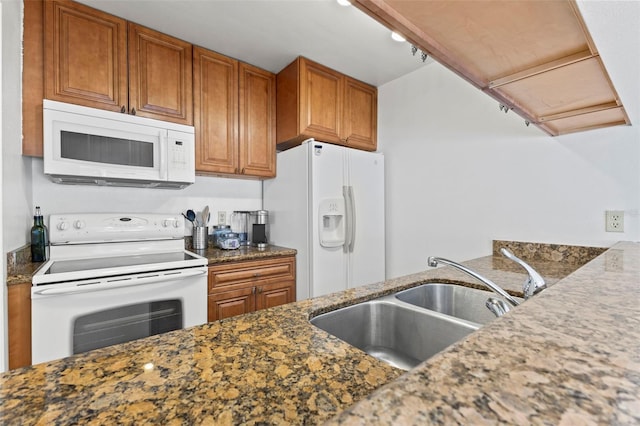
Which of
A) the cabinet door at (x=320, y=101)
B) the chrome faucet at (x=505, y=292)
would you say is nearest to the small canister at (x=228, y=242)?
the cabinet door at (x=320, y=101)

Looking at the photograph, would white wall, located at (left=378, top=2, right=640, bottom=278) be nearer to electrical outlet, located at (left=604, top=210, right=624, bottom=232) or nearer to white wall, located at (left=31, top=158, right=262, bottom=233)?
electrical outlet, located at (left=604, top=210, right=624, bottom=232)

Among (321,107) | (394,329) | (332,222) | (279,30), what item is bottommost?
(394,329)

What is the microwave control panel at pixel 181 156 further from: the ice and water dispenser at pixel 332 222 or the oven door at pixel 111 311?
the ice and water dispenser at pixel 332 222

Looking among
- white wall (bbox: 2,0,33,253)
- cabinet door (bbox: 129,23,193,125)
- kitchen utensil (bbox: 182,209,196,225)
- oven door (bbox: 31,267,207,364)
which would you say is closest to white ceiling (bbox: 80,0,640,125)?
cabinet door (bbox: 129,23,193,125)

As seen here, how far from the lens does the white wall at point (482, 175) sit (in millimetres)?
1657

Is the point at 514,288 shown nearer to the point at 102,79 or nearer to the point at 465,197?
the point at 465,197

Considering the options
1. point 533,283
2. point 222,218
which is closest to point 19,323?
point 222,218

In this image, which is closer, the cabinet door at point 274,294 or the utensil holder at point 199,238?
the cabinet door at point 274,294

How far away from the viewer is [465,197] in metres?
2.26

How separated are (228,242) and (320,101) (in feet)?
4.63

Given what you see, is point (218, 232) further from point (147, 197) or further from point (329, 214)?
point (329, 214)

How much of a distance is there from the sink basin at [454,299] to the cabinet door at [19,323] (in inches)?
68.5

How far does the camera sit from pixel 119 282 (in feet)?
5.01

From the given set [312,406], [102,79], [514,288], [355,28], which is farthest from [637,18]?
[102,79]
